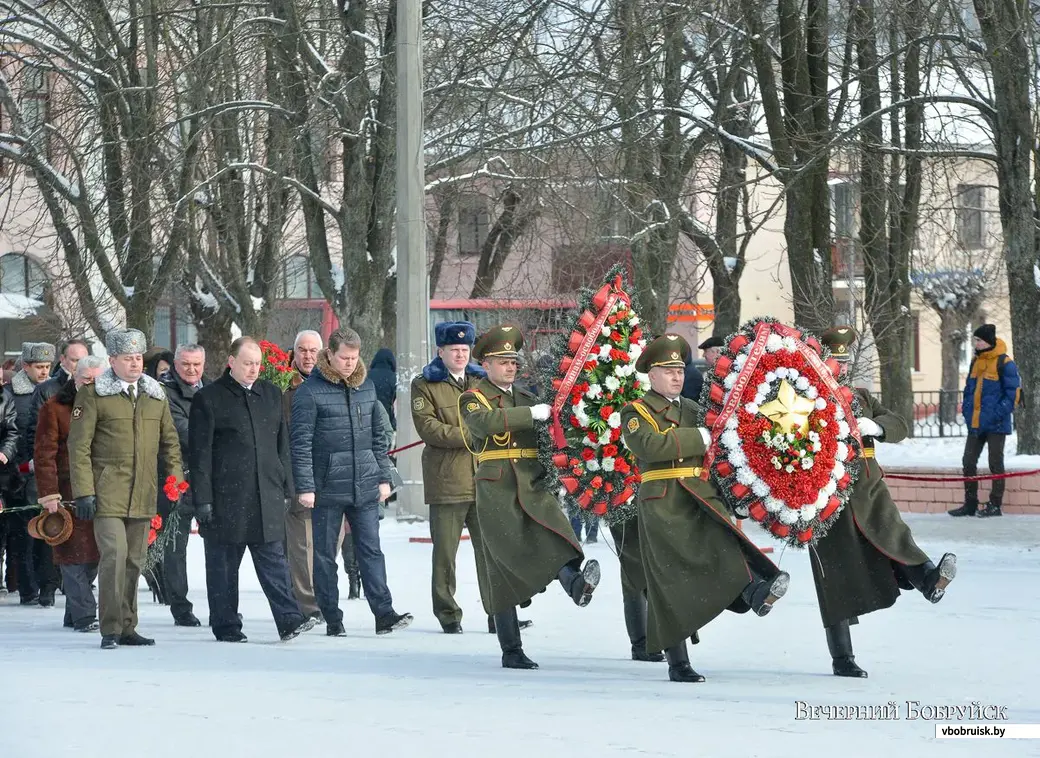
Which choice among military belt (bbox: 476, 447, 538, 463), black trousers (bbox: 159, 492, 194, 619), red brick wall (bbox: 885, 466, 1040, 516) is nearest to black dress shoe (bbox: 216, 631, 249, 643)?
black trousers (bbox: 159, 492, 194, 619)

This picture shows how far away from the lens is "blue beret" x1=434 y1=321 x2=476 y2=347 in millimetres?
11453

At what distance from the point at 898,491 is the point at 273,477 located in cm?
875

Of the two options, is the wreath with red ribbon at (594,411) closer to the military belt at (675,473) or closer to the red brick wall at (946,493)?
the military belt at (675,473)

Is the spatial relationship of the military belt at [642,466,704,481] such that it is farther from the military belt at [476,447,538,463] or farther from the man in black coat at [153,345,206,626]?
the man in black coat at [153,345,206,626]

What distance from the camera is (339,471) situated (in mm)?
11391

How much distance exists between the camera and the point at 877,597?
9.31 metres

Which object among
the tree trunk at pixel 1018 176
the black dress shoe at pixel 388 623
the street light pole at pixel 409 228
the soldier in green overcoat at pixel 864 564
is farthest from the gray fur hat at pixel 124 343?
the tree trunk at pixel 1018 176

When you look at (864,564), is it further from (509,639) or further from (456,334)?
(456,334)

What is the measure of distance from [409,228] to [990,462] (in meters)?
6.21

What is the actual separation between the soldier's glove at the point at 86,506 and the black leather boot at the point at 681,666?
12.5ft

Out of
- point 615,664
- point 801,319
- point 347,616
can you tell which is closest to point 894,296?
point 801,319

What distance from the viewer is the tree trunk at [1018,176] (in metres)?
17.3

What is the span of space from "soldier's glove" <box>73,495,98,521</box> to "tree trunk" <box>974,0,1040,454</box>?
9781mm

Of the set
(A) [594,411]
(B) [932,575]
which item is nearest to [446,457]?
(A) [594,411]
